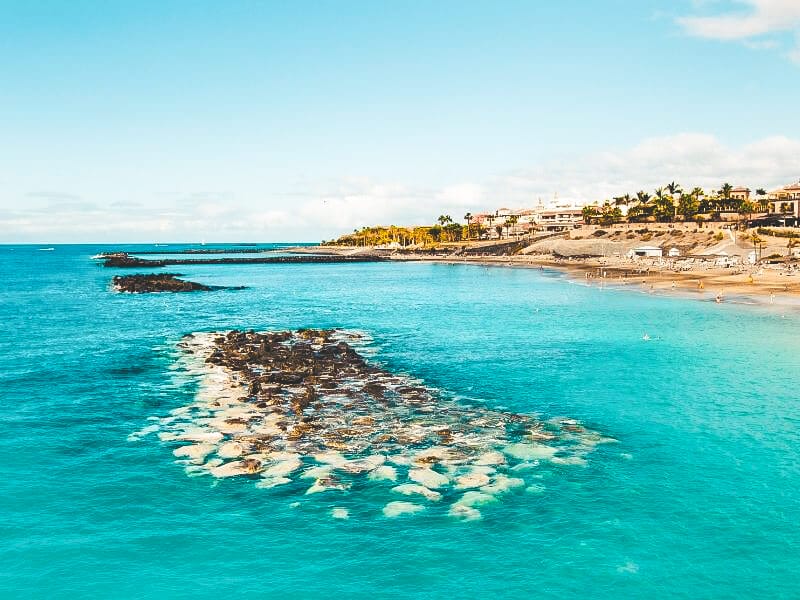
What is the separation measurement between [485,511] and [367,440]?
7.56m

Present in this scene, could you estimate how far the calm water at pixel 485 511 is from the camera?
51.5ft

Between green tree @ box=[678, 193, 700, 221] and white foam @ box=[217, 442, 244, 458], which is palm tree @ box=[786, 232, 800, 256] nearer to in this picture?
green tree @ box=[678, 193, 700, 221]

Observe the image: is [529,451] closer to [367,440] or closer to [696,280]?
[367,440]

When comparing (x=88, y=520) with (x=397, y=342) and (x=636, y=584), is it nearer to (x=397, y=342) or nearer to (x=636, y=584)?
(x=636, y=584)

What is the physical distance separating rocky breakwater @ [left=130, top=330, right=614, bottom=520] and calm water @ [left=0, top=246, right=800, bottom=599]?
90cm

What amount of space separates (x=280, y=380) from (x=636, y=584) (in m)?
24.9

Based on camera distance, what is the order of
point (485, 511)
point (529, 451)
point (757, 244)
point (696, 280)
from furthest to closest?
point (757, 244) < point (696, 280) < point (529, 451) < point (485, 511)

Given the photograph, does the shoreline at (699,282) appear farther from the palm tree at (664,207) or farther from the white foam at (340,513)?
the white foam at (340,513)

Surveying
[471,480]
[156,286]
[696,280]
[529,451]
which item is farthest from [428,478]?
[156,286]

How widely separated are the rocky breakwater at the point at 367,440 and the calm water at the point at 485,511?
0.90 meters

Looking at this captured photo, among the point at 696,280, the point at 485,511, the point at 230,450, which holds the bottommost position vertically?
the point at 485,511

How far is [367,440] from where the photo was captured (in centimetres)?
2527

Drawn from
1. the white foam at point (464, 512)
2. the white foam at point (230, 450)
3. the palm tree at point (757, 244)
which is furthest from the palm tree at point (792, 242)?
the white foam at point (230, 450)

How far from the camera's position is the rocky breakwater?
2062cm
